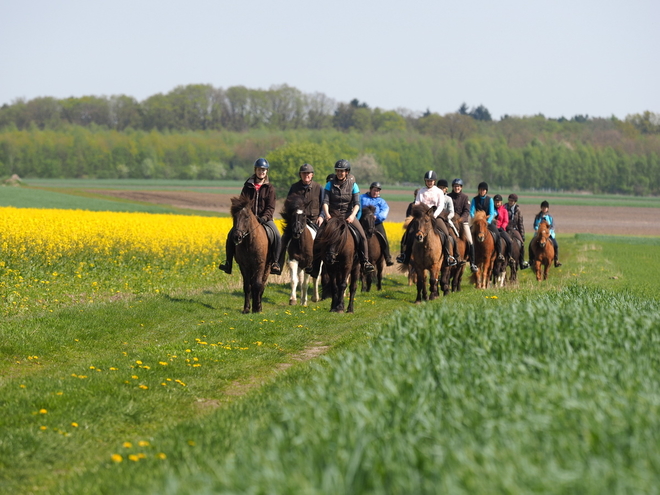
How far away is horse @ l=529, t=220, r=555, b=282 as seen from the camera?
2245cm

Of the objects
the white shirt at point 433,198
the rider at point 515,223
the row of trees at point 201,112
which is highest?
the row of trees at point 201,112

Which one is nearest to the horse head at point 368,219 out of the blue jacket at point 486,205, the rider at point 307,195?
the rider at point 307,195

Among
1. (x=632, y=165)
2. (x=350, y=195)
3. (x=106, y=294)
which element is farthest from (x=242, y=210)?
(x=632, y=165)

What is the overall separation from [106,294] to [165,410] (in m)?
9.43

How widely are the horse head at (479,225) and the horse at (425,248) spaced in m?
2.61

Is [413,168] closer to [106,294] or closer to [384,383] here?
[106,294]

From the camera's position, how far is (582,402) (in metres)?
4.36

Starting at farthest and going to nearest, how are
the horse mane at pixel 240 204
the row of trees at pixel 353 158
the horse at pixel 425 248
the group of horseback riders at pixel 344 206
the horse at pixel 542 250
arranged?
the row of trees at pixel 353 158 → the horse at pixel 542 250 → the horse at pixel 425 248 → the group of horseback riders at pixel 344 206 → the horse mane at pixel 240 204

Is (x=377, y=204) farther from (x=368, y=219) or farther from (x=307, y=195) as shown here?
(x=307, y=195)

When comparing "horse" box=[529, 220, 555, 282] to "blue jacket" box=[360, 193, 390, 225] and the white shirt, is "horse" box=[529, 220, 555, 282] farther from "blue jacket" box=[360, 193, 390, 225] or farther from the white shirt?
the white shirt

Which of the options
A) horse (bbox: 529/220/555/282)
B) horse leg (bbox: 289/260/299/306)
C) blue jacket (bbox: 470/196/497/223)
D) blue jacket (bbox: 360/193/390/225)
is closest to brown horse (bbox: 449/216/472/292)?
blue jacket (bbox: 470/196/497/223)

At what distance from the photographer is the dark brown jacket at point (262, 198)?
14359mm

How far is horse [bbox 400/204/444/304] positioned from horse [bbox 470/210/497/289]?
2.70 m

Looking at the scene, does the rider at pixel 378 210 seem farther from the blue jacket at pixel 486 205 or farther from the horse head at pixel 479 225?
the blue jacket at pixel 486 205
